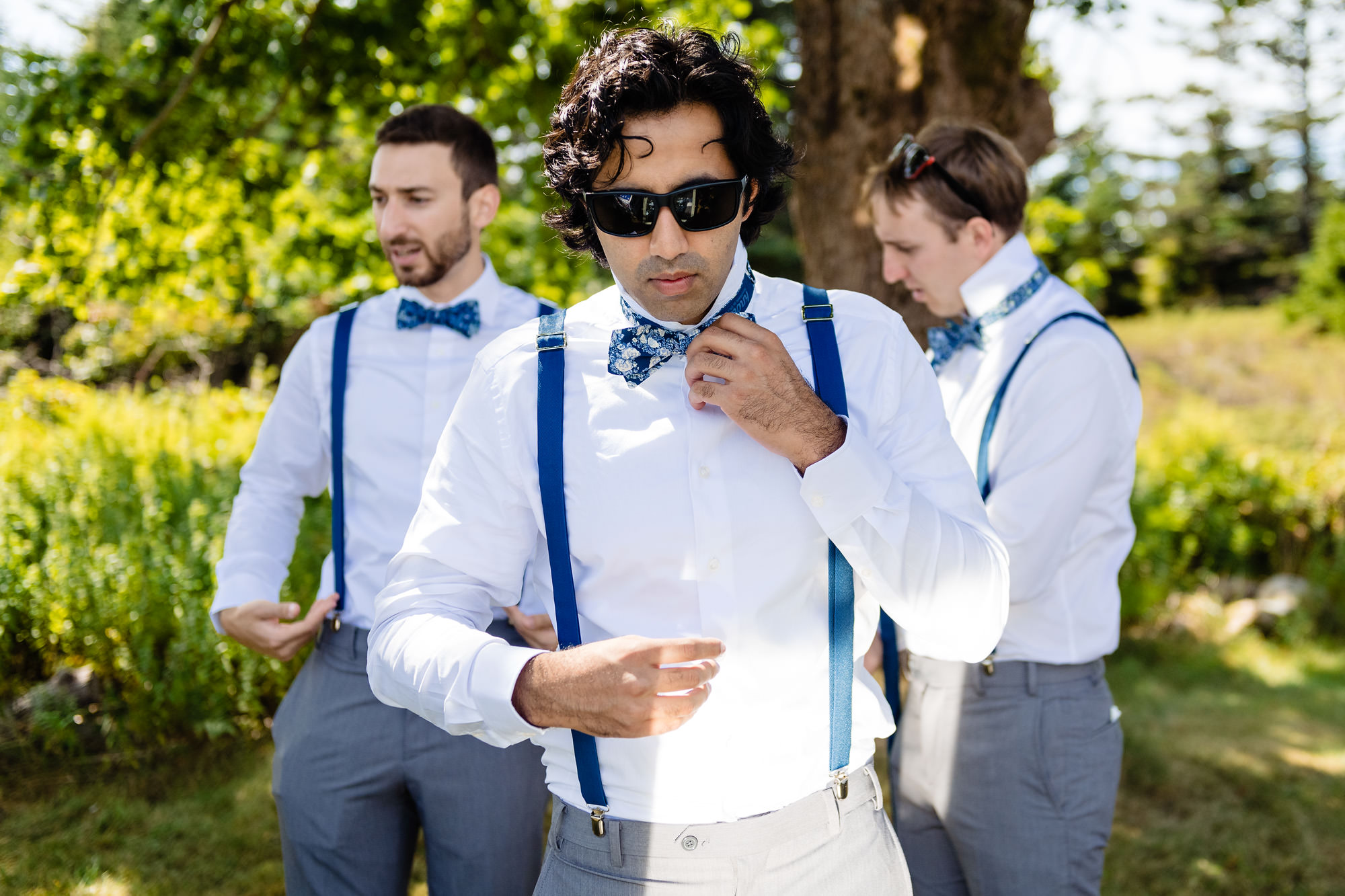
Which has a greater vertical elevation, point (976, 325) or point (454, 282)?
point (454, 282)

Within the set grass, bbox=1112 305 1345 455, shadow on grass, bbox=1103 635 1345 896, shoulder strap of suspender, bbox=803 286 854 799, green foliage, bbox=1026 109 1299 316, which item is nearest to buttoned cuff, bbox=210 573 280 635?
shoulder strap of suspender, bbox=803 286 854 799

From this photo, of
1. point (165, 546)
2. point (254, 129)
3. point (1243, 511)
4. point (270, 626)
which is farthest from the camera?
point (1243, 511)

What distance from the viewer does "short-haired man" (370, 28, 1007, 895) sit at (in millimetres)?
1341

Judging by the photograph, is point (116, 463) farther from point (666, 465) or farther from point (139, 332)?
point (139, 332)

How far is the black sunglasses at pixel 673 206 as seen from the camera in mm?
1466

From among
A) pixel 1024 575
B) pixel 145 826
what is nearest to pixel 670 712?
pixel 1024 575

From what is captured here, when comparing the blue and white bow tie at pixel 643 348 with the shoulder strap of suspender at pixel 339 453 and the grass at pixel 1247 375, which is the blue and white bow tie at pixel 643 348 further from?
the grass at pixel 1247 375

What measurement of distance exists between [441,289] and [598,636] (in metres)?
1.44

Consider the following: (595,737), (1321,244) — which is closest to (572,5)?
Answer: (595,737)

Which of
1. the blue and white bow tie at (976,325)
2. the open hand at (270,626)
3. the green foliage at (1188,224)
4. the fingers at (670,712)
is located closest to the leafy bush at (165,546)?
the open hand at (270,626)

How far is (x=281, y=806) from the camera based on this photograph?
223 cm

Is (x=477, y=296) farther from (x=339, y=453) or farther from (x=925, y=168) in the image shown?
(x=925, y=168)

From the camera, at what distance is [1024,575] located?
6.50 feet

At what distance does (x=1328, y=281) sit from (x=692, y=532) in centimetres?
2052
